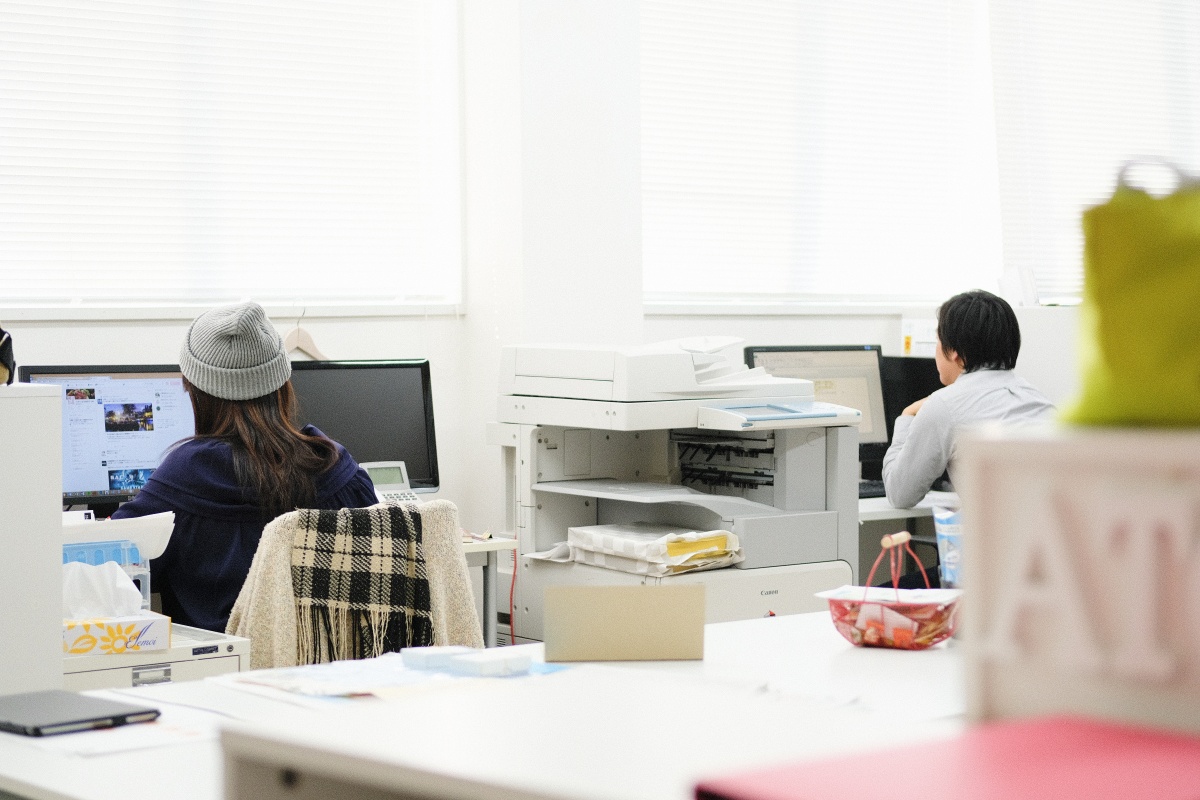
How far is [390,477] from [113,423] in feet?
2.44

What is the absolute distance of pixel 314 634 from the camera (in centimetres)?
245

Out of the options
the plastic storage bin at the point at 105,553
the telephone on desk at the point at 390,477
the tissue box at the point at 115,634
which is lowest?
the tissue box at the point at 115,634

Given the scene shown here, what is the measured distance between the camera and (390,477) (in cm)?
372

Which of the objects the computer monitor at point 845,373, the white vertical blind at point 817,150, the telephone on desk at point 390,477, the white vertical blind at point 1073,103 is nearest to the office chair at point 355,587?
the telephone on desk at point 390,477

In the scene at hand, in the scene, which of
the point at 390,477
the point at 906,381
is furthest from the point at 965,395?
the point at 390,477

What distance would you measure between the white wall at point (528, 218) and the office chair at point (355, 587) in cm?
148

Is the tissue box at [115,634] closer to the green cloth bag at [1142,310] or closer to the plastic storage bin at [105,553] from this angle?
the plastic storage bin at [105,553]

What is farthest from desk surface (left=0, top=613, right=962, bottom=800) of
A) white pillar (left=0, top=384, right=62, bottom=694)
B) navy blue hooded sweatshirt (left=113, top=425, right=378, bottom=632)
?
navy blue hooded sweatshirt (left=113, top=425, right=378, bottom=632)

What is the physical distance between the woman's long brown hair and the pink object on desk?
215cm

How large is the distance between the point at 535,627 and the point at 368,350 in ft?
3.32

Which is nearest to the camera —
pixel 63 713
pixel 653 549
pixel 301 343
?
pixel 63 713

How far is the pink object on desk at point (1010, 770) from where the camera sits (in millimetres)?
630

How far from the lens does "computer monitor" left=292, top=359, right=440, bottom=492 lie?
364 centimetres

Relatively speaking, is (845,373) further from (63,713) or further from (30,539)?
(63,713)
